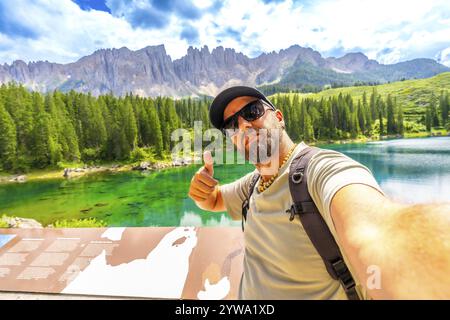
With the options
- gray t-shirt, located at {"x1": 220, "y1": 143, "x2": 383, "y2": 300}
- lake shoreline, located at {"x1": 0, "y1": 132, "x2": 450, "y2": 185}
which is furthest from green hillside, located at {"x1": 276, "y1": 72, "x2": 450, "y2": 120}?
gray t-shirt, located at {"x1": 220, "y1": 143, "x2": 383, "y2": 300}

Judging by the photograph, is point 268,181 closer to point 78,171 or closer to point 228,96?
point 228,96

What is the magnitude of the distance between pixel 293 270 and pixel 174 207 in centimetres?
1605

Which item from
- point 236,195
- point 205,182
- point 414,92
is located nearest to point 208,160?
point 205,182

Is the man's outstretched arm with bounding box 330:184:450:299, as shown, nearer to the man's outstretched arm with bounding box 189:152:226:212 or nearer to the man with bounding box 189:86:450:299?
the man with bounding box 189:86:450:299

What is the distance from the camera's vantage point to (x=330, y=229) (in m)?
0.85

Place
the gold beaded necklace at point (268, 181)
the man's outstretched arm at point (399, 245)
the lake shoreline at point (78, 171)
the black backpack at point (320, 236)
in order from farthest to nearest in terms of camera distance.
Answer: the lake shoreline at point (78, 171), the gold beaded necklace at point (268, 181), the black backpack at point (320, 236), the man's outstretched arm at point (399, 245)

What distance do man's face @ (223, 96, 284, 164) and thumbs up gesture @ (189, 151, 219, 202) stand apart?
266 millimetres

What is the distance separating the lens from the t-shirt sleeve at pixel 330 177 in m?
0.76

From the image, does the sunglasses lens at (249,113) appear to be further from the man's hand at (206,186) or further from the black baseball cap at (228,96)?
the man's hand at (206,186)

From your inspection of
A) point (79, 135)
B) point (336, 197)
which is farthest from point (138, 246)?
point (79, 135)

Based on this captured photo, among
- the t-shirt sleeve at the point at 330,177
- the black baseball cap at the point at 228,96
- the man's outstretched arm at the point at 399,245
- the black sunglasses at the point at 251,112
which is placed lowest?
the man's outstretched arm at the point at 399,245

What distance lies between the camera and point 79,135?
126 ft

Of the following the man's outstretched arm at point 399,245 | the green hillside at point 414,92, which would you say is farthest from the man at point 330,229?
the green hillside at point 414,92

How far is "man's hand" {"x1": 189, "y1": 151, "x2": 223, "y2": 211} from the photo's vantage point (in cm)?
175
